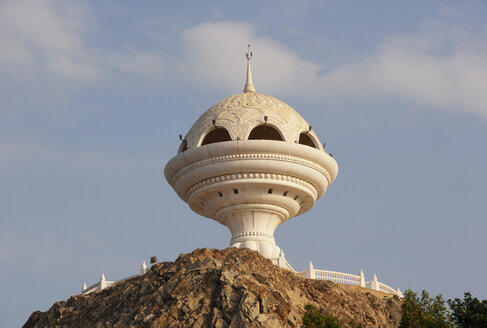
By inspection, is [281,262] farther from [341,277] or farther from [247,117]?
[247,117]

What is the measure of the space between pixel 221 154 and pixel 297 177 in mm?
4322

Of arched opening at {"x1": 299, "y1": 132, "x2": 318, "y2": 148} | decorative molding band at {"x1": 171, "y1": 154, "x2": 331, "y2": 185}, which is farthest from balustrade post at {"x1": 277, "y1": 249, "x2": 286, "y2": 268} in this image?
arched opening at {"x1": 299, "y1": 132, "x2": 318, "y2": 148}

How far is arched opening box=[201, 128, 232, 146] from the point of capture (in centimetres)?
6375

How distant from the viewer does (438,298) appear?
47.6 m

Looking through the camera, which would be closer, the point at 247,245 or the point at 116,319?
the point at 116,319

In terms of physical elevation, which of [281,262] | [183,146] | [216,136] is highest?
[216,136]

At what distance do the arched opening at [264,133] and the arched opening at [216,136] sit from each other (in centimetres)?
144

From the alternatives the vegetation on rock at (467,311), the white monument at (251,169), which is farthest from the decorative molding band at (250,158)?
the vegetation on rock at (467,311)

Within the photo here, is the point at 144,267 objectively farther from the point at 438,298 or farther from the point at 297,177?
the point at 438,298

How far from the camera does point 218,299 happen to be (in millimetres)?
48281

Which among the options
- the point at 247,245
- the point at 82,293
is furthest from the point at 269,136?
the point at 82,293

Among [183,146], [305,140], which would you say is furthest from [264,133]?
[183,146]

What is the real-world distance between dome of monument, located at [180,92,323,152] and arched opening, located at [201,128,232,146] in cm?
37

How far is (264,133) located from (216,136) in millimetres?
2846
